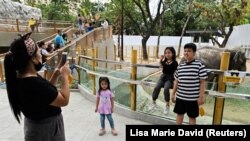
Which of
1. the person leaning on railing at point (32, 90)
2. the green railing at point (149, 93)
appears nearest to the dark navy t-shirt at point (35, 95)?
the person leaning on railing at point (32, 90)

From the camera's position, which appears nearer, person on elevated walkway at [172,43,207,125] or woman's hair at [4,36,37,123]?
woman's hair at [4,36,37,123]

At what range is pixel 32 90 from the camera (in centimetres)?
242

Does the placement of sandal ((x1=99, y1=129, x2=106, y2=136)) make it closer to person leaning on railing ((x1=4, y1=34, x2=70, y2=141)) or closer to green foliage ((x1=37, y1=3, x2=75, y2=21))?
person leaning on railing ((x1=4, y1=34, x2=70, y2=141))

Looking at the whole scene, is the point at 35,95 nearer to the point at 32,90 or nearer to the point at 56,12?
the point at 32,90

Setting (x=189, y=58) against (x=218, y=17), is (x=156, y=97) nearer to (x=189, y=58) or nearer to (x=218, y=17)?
(x=189, y=58)

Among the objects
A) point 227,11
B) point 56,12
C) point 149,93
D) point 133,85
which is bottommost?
point 149,93

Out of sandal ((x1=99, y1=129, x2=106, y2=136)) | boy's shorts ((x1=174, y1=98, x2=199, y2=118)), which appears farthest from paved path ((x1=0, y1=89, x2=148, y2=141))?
boy's shorts ((x1=174, y1=98, x2=199, y2=118))

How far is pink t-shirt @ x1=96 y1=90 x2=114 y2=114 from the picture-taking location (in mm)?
4816

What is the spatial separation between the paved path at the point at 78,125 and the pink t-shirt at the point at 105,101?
0.45m

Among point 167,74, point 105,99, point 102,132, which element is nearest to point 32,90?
point 105,99

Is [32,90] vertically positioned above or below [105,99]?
above

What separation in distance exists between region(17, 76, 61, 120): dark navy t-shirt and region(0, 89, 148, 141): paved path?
238cm

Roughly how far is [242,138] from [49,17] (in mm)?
41477

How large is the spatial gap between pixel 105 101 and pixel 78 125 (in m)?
1.01
